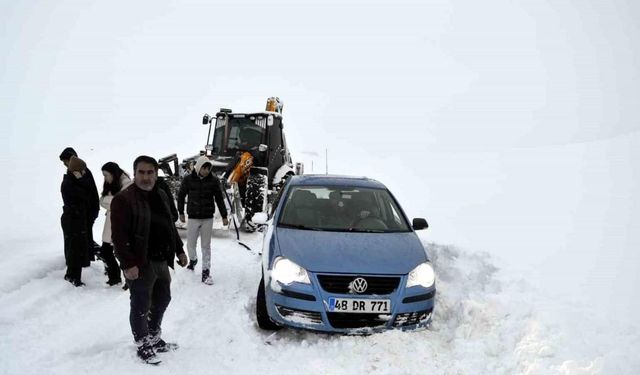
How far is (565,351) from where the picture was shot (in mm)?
3406

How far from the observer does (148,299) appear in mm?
3586

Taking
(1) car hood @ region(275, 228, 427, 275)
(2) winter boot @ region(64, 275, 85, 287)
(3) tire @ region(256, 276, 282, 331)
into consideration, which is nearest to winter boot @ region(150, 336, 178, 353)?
(3) tire @ region(256, 276, 282, 331)

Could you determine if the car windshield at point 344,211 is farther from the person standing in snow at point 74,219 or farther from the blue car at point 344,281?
the person standing in snow at point 74,219

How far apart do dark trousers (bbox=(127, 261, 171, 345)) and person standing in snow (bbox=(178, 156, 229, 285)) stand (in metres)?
2.01

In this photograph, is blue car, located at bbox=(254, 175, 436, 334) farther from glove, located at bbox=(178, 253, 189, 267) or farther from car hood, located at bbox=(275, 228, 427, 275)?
glove, located at bbox=(178, 253, 189, 267)

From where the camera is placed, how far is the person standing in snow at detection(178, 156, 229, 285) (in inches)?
234

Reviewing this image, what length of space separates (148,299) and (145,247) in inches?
18.2

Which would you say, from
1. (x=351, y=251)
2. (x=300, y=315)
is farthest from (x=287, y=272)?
(x=351, y=251)

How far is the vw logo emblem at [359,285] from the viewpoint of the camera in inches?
149

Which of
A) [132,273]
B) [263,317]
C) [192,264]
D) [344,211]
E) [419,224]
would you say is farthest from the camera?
[192,264]

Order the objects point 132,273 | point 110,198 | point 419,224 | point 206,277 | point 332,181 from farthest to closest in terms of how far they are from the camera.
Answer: point 206,277 → point 332,181 → point 110,198 → point 419,224 → point 132,273

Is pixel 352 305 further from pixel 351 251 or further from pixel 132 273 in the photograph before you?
pixel 132 273

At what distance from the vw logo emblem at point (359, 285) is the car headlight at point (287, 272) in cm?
40

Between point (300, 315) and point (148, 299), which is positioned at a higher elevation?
point (148, 299)
